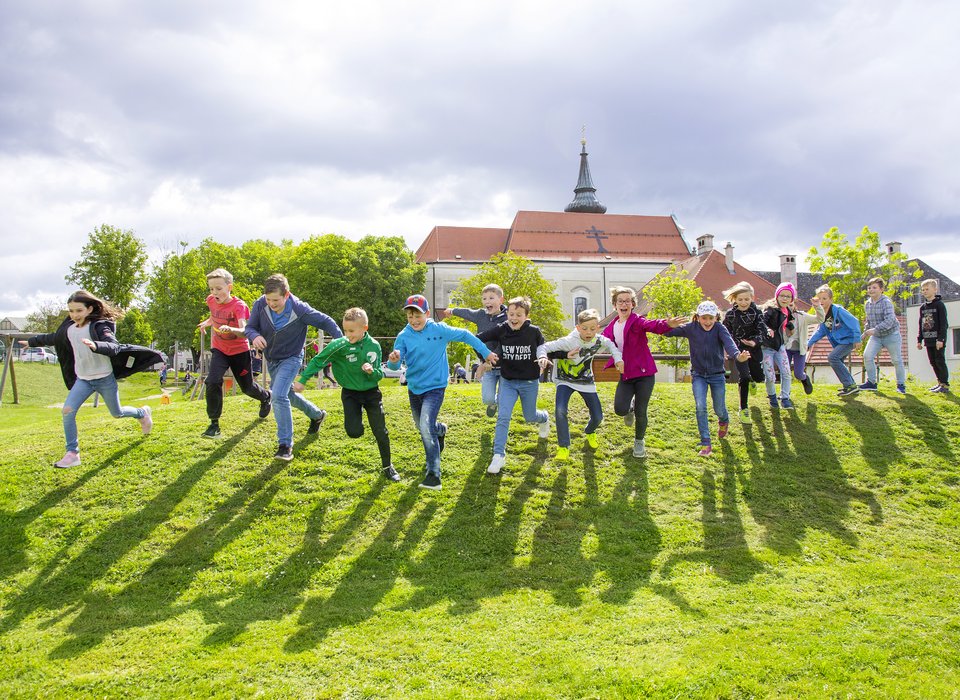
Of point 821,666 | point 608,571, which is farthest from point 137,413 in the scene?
point 821,666

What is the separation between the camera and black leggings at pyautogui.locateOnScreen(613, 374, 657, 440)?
345 inches

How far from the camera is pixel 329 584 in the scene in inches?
228

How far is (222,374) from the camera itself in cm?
855

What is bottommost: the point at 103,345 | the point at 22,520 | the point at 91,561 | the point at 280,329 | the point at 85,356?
the point at 91,561

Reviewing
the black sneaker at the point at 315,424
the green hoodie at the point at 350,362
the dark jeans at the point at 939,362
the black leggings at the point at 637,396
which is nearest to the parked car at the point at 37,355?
the black sneaker at the point at 315,424

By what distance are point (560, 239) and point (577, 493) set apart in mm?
61368

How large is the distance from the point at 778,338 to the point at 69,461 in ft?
32.7

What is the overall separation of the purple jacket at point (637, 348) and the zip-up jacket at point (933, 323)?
19.6 feet

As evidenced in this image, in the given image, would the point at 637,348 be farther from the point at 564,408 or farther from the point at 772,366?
the point at 772,366

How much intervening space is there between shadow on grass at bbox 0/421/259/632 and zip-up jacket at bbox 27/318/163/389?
4.71 feet

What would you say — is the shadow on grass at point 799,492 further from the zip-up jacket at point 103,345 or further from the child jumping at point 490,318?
the zip-up jacket at point 103,345

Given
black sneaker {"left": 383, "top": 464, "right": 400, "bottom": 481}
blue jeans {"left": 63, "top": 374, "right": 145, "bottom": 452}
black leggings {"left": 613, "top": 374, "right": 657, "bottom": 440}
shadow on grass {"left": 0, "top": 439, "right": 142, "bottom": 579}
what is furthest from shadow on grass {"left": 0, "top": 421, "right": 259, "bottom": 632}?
black leggings {"left": 613, "top": 374, "right": 657, "bottom": 440}

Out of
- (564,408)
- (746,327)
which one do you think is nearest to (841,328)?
(746,327)

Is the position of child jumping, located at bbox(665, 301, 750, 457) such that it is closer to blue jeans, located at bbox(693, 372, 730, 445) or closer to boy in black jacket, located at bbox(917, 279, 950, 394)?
blue jeans, located at bbox(693, 372, 730, 445)
